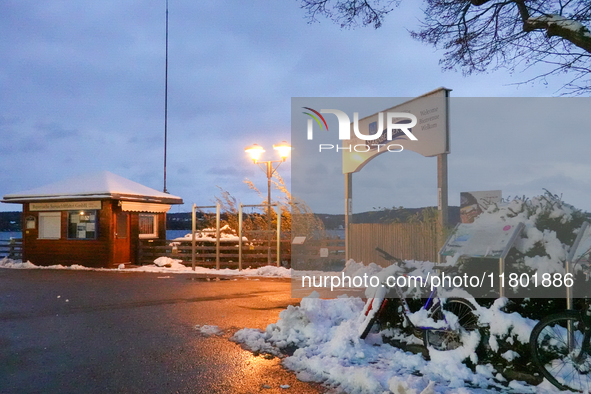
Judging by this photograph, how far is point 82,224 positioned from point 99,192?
1.64m

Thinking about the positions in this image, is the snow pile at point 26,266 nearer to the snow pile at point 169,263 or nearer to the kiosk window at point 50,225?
the kiosk window at point 50,225

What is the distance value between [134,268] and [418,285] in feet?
47.0

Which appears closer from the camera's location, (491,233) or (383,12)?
(491,233)

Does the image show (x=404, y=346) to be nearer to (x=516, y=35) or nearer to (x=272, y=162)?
(x=516, y=35)

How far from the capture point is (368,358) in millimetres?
5535

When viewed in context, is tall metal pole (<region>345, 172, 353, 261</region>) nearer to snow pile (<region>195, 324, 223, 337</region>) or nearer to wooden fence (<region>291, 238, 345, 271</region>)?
wooden fence (<region>291, 238, 345, 271</region>)

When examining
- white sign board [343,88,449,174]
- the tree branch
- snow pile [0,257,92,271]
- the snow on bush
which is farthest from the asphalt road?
snow pile [0,257,92,271]

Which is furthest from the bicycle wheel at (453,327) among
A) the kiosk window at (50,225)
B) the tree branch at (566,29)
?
the kiosk window at (50,225)

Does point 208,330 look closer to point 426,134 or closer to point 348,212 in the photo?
point 426,134

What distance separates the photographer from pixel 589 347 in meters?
4.41

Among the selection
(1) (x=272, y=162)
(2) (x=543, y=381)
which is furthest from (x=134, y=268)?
(2) (x=543, y=381)

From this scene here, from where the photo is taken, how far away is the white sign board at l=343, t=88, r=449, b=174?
10.9m

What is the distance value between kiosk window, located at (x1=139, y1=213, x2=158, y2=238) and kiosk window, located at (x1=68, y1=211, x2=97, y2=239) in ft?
5.81

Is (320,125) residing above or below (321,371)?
above
